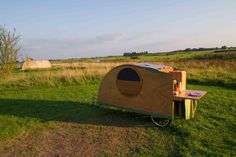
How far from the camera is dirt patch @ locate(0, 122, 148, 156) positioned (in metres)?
7.61

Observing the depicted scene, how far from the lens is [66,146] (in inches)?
316

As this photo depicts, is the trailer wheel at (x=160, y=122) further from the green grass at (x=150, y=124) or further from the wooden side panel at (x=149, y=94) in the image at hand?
the wooden side panel at (x=149, y=94)

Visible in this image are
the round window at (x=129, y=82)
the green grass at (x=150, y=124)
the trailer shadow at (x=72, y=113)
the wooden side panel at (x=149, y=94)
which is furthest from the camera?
the trailer shadow at (x=72, y=113)

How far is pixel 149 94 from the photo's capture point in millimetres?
9555

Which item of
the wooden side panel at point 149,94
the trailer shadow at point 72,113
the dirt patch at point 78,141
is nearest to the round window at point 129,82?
the wooden side panel at point 149,94

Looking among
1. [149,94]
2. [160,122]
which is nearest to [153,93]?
[149,94]

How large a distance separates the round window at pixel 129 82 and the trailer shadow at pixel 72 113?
3.23 feet

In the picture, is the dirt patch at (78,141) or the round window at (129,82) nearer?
the dirt patch at (78,141)

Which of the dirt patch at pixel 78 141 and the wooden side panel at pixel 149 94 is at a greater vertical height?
the wooden side panel at pixel 149 94

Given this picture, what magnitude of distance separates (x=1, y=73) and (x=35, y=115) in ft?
14.6

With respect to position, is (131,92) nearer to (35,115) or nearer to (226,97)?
(35,115)

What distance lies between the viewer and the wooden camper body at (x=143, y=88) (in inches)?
360

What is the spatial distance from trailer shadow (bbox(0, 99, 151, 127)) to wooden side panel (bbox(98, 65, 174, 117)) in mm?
534

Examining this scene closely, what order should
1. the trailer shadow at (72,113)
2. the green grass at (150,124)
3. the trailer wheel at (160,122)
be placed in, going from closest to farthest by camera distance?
the green grass at (150,124) < the trailer wheel at (160,122) < the trailer shadow at (72,113)
